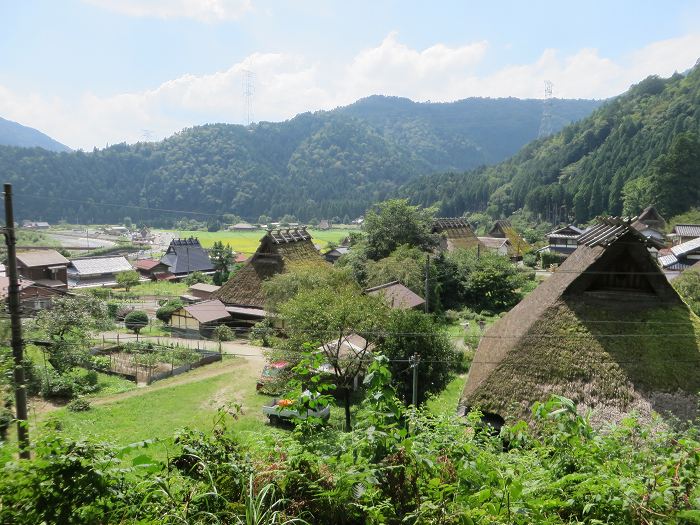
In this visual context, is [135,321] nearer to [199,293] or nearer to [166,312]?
[166,312]

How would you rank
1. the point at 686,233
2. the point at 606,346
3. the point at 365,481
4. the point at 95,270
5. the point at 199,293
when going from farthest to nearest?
1. the point at 95,270
2. the point at 686,233
3. the point at 199,293
4. the point at 606,346
5. the point at 365,481

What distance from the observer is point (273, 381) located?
16.3 meters

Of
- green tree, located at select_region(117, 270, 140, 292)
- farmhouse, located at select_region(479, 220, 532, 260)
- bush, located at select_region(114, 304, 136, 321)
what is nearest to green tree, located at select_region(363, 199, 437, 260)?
bush, located at select_region(114, 304, 136, 321)

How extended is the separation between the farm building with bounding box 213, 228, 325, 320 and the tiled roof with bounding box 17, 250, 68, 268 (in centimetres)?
1842

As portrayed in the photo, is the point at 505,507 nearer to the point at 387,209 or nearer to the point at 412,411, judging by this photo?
the point at 412,411

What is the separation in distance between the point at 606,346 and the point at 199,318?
69.1 feet

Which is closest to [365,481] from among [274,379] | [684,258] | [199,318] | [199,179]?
[274,379]

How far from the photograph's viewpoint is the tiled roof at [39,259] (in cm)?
3653

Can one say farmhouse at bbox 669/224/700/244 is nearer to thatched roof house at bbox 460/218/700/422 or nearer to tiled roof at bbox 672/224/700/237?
tiled roof at bbox 672/224/700/237

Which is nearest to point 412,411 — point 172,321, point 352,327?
point 352,327

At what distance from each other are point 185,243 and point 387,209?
27107 millimetres

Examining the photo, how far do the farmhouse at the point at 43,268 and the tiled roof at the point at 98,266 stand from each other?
5.68 metres

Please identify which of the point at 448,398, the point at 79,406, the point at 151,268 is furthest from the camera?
the point at 151,268

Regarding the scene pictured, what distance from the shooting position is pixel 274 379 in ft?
53.1
